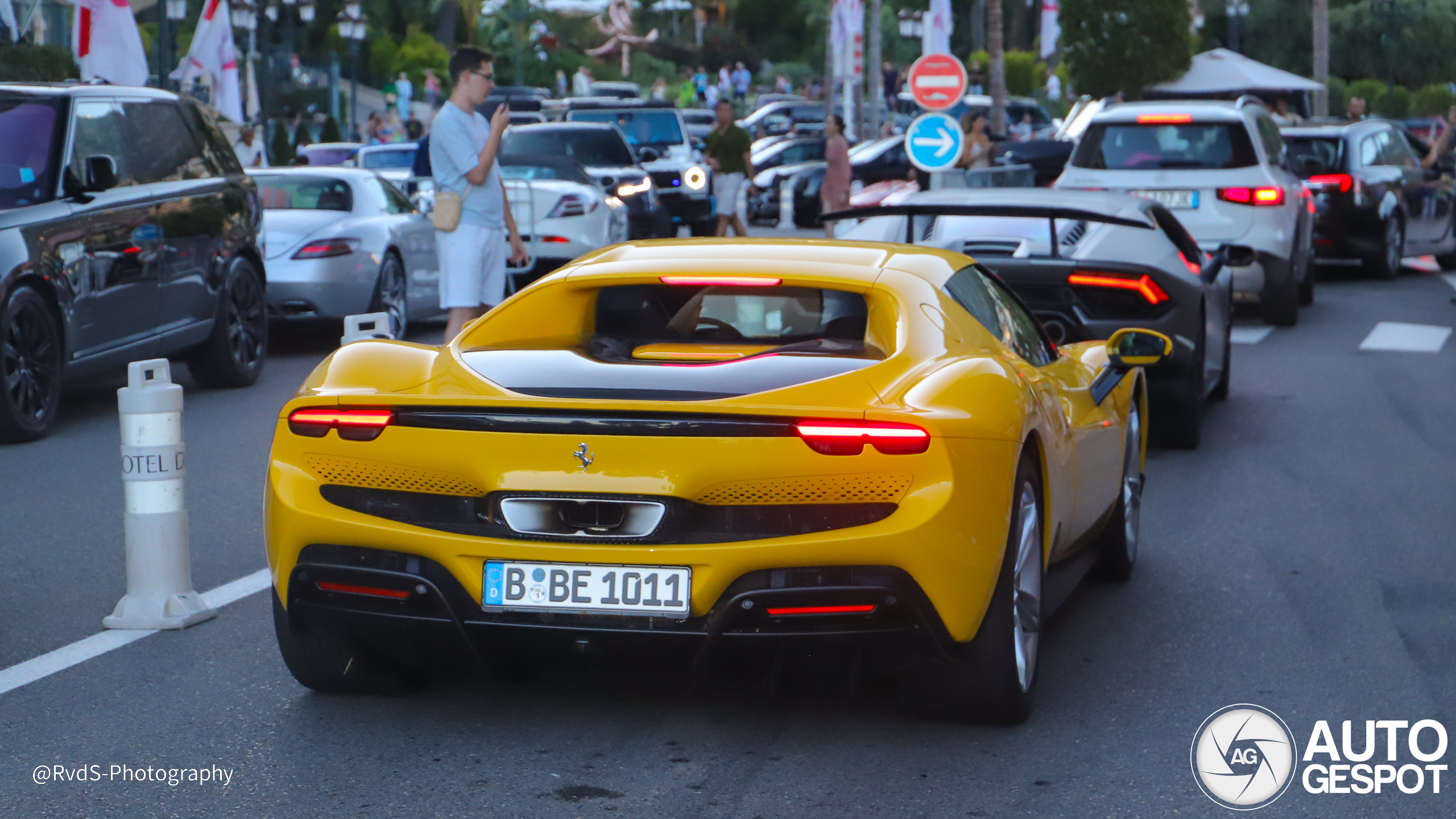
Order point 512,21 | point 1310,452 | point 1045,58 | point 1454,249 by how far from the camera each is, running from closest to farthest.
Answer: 1. point 1310,452
2. point 1454,249
3. point 1045,58
4. point 512,21

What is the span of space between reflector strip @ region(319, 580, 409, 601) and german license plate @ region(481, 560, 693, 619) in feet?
0.74

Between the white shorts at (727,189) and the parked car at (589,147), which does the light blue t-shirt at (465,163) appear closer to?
the parked car at (589,147)

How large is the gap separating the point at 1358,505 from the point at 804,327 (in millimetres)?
3952

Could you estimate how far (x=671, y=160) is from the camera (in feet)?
88.2

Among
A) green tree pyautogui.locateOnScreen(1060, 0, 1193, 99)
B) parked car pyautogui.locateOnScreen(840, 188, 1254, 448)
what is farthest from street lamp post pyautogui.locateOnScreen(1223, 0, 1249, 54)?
parked car pyautogui.locateOnScreen(840, 188, 1254, 448)

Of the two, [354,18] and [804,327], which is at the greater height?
[354,18]

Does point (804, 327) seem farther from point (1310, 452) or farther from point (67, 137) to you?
point (67, 137)

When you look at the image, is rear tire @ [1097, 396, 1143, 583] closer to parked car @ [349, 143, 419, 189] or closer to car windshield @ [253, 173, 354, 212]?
car windshield @ [253, 173, 354, 212]

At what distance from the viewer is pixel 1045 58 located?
54.4 meters

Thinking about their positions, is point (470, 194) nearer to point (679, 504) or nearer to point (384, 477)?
point (384, 477)

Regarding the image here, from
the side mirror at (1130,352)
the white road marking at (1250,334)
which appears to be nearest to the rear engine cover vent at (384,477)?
the side mirror at (1130,352)

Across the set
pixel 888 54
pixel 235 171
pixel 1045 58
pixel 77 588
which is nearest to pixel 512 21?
pixel 888 54

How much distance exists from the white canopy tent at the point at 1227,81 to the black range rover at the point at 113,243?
28.7 meters

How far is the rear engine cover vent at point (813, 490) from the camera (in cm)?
456
